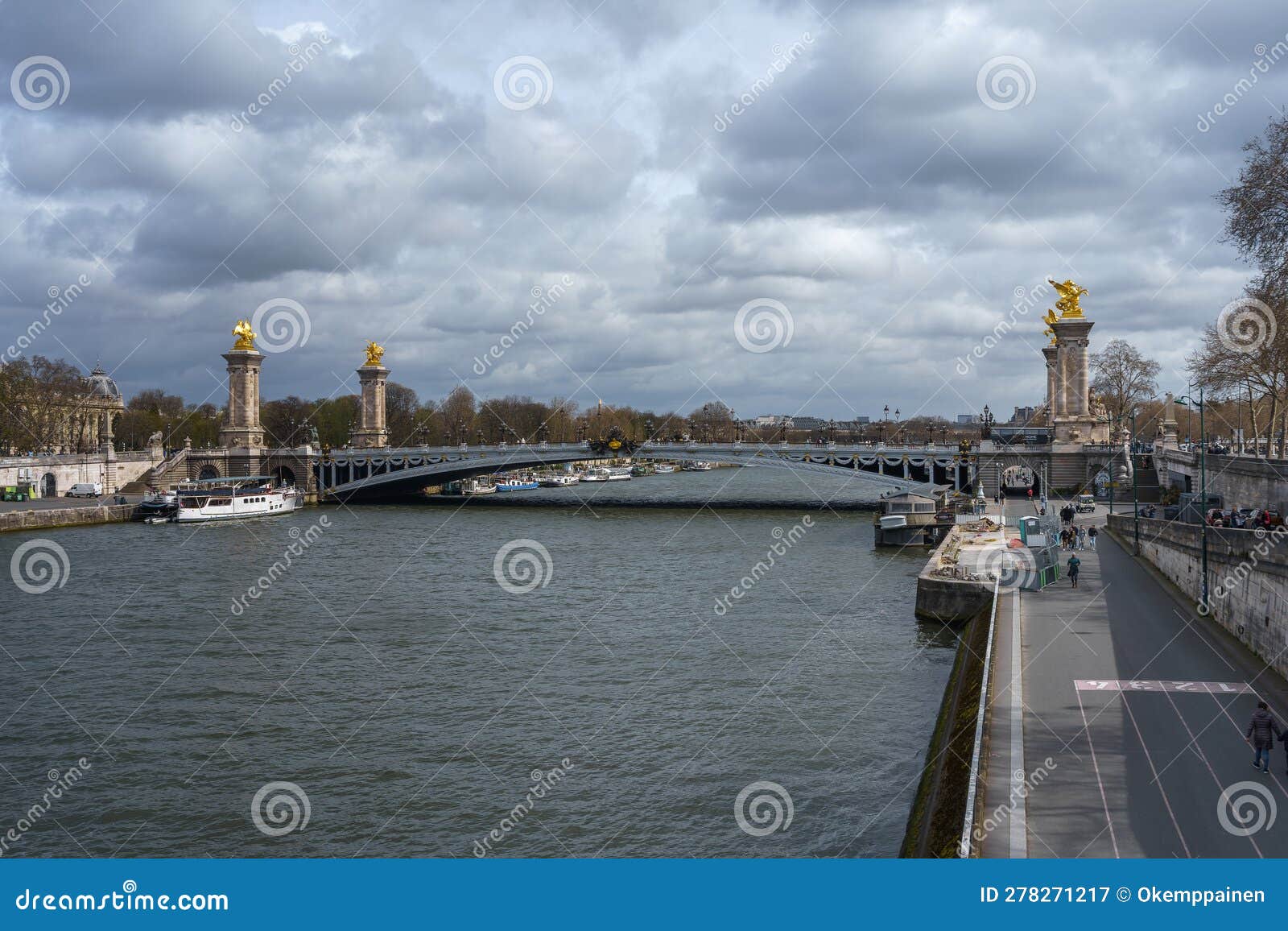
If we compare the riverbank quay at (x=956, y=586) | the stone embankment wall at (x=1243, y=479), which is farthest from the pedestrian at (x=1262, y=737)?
the stone embankment wall at (x=1243, y=479)

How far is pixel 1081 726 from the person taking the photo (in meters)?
10.4

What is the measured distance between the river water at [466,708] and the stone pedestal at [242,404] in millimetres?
32123

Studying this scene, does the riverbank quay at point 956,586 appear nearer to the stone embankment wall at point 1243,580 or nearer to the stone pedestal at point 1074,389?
the stone embankment wall at point 1243,580

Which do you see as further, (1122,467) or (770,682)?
(1122,467)

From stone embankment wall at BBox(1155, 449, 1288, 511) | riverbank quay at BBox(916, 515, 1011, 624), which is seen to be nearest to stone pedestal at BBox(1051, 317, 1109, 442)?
stone embankment wall at BBox(1155, 449, 1288, 511)

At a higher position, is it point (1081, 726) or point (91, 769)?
point (1081, 726)

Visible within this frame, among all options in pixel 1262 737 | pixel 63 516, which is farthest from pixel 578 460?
pixel 1262 737

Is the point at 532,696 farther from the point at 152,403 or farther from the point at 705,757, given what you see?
the point at 152,403

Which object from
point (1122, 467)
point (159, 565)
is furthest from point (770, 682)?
point (1122, 467)

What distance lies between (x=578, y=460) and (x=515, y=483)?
24936 mm

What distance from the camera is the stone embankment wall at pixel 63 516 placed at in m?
37.2

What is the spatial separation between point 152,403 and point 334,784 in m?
92.2

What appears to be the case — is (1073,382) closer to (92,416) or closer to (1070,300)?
(1070,300)

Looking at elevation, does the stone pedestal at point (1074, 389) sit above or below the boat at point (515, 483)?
above
